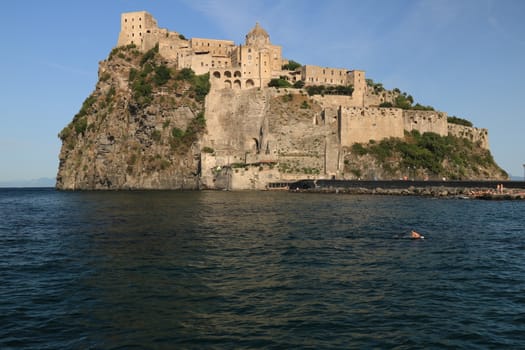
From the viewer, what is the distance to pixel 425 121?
8225 cm

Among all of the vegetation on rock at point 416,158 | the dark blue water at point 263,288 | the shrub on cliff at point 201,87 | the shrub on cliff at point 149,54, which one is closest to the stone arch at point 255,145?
the shrub on cliff at point 201,87

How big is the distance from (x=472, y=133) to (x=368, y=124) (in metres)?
25.1

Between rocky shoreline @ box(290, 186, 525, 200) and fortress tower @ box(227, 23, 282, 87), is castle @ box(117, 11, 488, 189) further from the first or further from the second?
rocky shoreline @ box(290, 186, 525, 200)

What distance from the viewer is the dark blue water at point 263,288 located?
1088 centimetres

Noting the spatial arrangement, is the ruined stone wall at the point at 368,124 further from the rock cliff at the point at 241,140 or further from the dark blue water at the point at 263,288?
the dark blue water at the point at 263,288

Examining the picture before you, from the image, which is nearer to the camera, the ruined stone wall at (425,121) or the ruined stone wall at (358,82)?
the ruined stone wall at (425,121)

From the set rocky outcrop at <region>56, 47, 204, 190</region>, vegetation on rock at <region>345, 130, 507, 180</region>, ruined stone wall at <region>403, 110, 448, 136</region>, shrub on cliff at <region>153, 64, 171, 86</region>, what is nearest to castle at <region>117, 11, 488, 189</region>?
ruined stone wall at <region>403, 110, 448, 136</region>

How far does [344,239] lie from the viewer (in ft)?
81.7

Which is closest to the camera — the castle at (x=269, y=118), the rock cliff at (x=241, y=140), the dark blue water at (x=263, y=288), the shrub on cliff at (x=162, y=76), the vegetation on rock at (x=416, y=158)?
the dark blue water at (x=263, y=288)

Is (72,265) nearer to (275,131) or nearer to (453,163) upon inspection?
(275,131)

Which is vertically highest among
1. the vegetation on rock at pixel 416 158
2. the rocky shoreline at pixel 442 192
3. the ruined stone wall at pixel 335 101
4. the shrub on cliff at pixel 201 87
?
the shrub on cliff at pixel 201 87

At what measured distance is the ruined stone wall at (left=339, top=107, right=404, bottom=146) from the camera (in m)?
76.1

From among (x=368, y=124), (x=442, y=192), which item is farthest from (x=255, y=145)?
(x=442, y=192)

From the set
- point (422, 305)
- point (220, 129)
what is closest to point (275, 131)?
point (220, 129)
